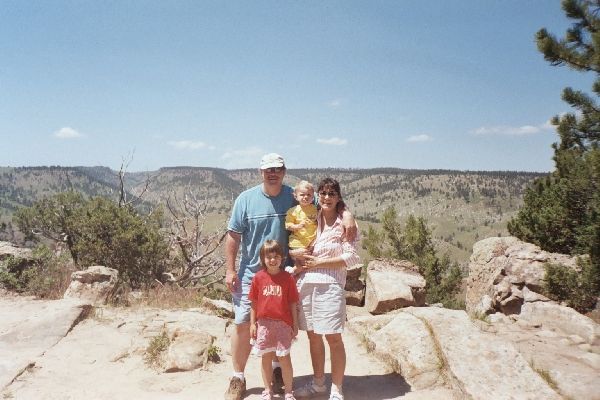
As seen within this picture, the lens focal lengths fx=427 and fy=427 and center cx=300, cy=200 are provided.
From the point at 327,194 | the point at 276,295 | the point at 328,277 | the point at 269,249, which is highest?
the point at 327,194

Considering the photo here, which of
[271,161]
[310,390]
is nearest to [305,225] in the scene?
[271,161]

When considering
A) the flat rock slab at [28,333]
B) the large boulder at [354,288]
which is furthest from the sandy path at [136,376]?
the large boulder at [354,288]

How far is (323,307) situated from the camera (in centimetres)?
354

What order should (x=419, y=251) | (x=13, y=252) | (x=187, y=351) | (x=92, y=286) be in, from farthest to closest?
(x=419, y=251) → (x=13, y=252) → (x=92, y=286) → (x=187, y=351)

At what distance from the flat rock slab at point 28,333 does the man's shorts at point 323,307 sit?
3.28 meters

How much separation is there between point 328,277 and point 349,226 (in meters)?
0.46

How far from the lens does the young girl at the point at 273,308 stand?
3.58 meters

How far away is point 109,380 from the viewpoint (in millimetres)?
4648

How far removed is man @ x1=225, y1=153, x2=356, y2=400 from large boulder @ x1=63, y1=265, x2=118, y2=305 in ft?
15.7

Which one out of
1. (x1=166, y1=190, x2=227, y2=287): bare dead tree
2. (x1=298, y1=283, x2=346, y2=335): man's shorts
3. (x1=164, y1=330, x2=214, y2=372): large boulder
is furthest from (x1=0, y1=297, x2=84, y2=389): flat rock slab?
(x1=166, y1=190, x2=227, y2=287): bare dead tree

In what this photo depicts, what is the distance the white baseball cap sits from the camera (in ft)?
12.1

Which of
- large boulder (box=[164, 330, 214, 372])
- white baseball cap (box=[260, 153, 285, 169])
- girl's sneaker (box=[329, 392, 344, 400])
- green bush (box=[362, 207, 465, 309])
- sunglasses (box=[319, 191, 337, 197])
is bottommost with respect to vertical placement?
→ green bush (box=[362, 207, 465, 309])

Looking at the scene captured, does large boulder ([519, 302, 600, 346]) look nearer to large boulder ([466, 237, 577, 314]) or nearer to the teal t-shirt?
large boulder ([466, 237, 577, 314])

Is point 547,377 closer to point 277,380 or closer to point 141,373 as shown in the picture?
point 277,380
